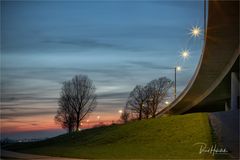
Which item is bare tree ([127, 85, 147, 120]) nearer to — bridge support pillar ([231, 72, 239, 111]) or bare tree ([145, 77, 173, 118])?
bare tree ([145, 77, 173, 118])

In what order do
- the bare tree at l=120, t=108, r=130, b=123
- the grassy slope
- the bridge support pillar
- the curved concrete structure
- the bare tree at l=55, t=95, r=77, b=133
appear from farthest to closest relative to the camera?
the bare tree at l=120, t=108, r=130, b=123 < the bare tree at l=55, t=95, r=77, b=133 < the bridge support pillar < the curved concrete structure < the grassy slope

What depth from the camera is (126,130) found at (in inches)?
1350

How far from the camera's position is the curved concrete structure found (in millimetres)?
25125

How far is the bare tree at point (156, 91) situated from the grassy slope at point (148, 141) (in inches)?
1687

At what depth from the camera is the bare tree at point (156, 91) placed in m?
80.3

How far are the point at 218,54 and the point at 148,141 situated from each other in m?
10.6

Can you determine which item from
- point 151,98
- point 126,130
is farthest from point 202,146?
point 151,98

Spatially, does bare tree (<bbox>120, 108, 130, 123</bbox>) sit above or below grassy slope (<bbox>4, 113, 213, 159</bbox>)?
above

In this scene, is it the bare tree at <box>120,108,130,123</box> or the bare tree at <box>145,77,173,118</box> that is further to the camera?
the bare tree at <box>120,108,130,123</box>

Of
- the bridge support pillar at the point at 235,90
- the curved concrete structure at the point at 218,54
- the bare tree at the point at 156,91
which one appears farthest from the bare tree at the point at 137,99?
the bridge support pillar at the point at 235,90

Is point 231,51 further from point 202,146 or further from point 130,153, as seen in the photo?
point 130,153

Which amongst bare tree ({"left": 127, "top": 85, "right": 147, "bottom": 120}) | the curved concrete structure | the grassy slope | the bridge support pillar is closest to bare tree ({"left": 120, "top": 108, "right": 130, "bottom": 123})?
bare tree ({"left": 127, "top": 85, "right": 147, "bottom": 120})

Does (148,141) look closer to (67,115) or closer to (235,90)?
(235,90)

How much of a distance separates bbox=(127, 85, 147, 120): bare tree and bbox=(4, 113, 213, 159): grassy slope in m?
46.2
